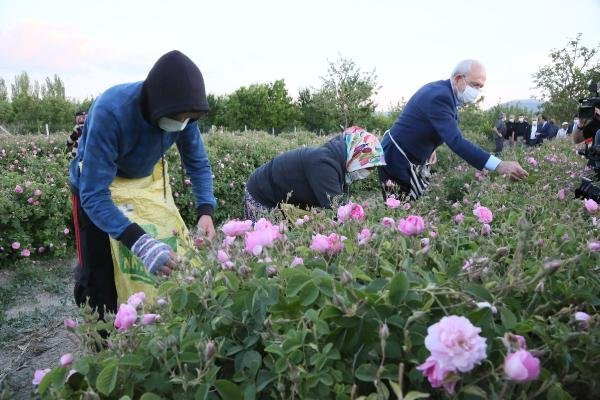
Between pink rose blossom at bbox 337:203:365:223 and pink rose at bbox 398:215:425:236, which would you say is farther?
pink rose blossom at bbox 337:203:365:223

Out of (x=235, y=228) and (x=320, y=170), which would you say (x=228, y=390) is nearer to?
(x=235, y=228)

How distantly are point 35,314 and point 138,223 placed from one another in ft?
8.21

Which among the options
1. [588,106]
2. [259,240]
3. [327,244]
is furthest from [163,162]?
[588,106]

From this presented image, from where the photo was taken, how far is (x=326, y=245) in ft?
4.32

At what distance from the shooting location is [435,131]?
3.64 meters

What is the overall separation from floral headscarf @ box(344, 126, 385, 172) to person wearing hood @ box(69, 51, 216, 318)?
1006mm

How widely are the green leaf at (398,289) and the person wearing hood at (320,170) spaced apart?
1.90 m

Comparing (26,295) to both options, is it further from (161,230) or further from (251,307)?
(251,307)

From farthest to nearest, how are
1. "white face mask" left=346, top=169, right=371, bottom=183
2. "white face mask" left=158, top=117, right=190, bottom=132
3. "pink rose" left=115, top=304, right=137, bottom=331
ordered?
1. "white face mask" left=346, top=169, right=371, bottom=183
2. "white face mask" left=158, top=117, right=190, bottom=132
3. "pink rose" left=115, top=304, right=137, bottom=331

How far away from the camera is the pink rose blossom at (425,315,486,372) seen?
30.0 inches

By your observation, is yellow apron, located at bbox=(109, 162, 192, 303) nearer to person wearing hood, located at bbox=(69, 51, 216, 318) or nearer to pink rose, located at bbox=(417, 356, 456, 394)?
person wearing hood, located at bbox=(69, 51, 216, 318)

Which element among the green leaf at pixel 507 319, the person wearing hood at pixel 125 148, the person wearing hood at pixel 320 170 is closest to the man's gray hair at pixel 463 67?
the person wearing hood at pixel 320 170

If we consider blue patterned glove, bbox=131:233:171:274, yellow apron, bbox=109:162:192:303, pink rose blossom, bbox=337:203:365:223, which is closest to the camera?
pink rose blossom, bbox=337:203:365:223

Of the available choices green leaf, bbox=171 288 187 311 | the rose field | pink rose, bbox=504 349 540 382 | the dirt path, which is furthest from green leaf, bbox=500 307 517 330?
the dirt path
